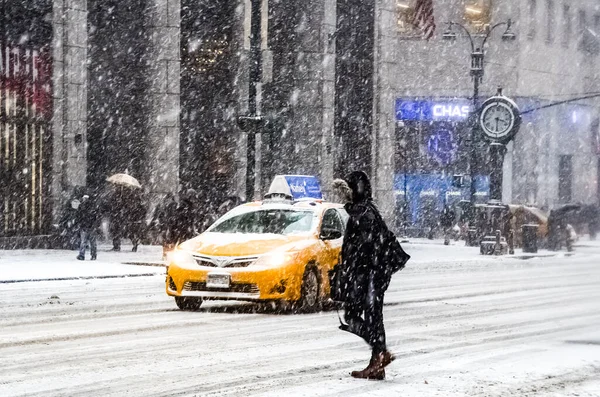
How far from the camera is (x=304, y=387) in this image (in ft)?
34.1

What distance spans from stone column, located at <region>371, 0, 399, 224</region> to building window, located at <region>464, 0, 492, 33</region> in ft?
45.3

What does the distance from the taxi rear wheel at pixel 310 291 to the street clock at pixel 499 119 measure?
84.2 ft

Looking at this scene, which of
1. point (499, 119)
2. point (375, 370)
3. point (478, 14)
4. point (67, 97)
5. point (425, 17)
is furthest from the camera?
point (478, 14)

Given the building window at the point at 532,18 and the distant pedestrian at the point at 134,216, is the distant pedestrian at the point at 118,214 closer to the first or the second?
the distant pedestrian at the point at 134,216

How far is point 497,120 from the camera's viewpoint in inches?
1704

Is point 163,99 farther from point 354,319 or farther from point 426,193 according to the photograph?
point 354,319

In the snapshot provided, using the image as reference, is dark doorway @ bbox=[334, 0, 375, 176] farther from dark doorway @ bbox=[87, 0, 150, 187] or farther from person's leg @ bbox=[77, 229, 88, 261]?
person's leg @ bbox=[77, 229, 88, 261]

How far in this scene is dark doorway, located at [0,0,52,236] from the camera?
111 ft

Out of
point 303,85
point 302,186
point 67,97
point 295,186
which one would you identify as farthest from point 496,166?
point 67,97

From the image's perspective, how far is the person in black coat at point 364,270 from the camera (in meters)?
11.0

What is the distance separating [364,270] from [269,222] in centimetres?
796

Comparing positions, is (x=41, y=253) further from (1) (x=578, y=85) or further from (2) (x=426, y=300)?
(1) (x=578, y=85)

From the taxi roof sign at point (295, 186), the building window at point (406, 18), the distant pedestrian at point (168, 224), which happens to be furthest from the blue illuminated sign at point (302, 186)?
the building window at point (406, 18)

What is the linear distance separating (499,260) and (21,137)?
14.2m
